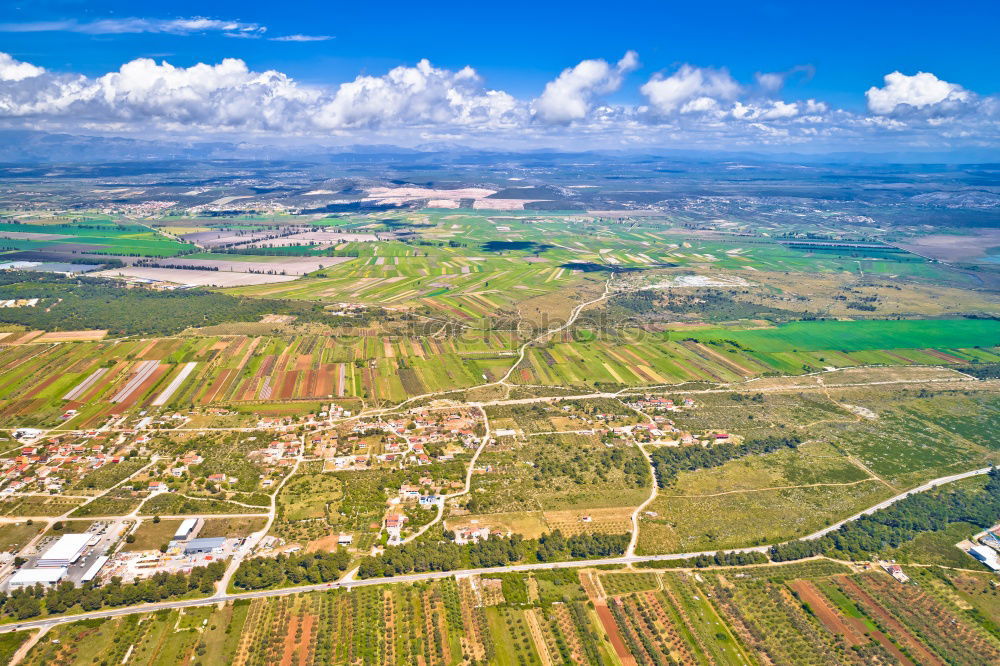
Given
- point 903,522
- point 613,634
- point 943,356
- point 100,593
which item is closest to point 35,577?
point 100,593

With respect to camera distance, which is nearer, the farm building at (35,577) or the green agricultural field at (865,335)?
the farm building at (35,577)

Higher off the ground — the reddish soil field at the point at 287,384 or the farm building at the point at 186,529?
the reddish soil field at the point at 287,384

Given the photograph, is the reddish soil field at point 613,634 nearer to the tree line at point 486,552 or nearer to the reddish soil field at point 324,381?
the tree line at point 486,552

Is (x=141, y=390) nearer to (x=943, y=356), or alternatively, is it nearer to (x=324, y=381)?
(x=324, y=381)

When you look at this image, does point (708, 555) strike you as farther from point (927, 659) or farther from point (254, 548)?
point (254, 548)

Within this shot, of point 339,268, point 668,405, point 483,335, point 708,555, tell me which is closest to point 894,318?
point 668,405

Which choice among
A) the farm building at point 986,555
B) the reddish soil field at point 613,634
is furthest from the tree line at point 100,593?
the farm building at point 986,555

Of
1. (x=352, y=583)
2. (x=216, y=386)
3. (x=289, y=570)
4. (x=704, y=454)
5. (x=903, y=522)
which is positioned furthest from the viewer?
(x=216, y=386)

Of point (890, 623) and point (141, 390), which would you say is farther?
point (141, 390)
